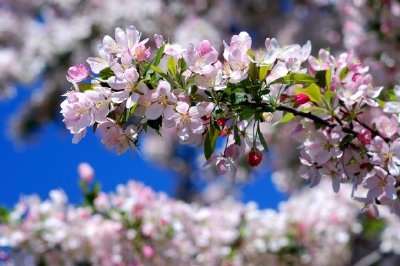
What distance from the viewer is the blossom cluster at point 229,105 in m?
Result: 1.50

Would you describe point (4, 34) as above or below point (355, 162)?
above

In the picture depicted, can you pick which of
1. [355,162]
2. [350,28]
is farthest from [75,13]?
[355,162]

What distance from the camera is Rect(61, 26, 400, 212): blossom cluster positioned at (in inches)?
58.9

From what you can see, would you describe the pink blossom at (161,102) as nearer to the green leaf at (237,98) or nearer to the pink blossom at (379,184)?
the green leaf at (237,98)

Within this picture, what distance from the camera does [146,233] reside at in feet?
10.9

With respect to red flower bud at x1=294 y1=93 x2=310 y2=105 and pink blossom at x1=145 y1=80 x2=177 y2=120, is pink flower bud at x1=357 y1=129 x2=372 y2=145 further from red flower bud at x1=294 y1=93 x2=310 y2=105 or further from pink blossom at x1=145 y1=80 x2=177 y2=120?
pink blossom at x1=145 y1=80 x2=177 y2=120

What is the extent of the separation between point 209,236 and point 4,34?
5352 mm

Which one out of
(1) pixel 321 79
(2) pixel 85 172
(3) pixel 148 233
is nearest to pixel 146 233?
(3) pixel 148 233

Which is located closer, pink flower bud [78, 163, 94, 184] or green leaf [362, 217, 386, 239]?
pink flower bud [78, 163, 94, 184]

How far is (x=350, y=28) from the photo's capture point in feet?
13.7

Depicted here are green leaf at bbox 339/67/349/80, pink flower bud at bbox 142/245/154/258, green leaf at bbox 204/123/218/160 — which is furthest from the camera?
pink flower bud at bbox 142/245/154/258

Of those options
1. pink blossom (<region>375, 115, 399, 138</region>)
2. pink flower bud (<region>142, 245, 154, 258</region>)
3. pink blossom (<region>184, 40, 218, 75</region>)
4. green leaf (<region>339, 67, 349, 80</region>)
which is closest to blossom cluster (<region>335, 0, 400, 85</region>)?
pink flower bud (<region>142, 245, 154, 258</region>)

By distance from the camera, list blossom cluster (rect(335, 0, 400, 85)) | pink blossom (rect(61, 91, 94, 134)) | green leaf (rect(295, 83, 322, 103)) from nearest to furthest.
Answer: pink blossom (rect(61, 91, 94, 134)) → green leaf (rect(295, 83, 322, 103)) → blossom cluster (rect(335, 0, 400, 85))

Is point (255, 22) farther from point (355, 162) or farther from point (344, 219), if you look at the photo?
point (355, 162)
